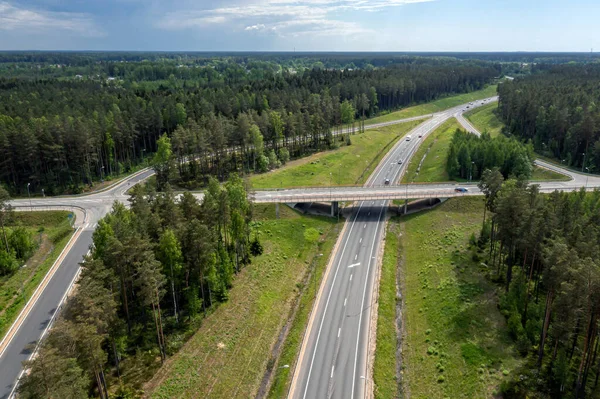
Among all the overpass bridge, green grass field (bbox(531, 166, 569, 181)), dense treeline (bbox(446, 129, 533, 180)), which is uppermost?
dense treeline (bbox(446, 129, 533, 180))

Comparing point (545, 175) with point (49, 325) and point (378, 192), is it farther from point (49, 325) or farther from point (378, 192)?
point (49, 325)

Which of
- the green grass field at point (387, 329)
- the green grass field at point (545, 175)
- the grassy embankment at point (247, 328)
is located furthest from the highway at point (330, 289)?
the grassy embankment at point (247, 328)

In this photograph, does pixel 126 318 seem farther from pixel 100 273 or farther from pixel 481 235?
pixel 481 235

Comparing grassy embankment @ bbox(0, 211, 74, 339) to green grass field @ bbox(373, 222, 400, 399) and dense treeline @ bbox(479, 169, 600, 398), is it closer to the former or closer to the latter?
green grass field @ bbox(373, 222, 400, 399)

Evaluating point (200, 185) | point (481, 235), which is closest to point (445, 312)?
point (481, 235)

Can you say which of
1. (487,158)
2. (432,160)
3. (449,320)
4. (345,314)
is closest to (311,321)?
(345,314)

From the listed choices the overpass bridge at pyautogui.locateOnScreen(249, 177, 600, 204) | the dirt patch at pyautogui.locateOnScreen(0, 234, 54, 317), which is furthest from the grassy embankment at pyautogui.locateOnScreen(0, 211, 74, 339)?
the overpass bridge at pyautogui.locateOnScreen(249, 177, 600, 204)
